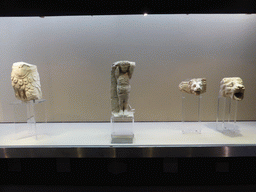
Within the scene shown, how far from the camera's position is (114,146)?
1.78 metres

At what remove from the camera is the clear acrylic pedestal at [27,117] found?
6.96ft

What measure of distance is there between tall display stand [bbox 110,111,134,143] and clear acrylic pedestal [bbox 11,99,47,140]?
0.86 meters

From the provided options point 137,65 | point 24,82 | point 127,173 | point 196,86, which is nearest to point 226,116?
point 196,86

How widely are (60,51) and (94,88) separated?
69 cm

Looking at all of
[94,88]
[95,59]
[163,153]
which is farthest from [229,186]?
[95,59]

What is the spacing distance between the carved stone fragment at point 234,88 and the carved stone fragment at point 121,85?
3.60 ft

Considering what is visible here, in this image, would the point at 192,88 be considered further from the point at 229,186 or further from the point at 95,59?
the point at 95,59

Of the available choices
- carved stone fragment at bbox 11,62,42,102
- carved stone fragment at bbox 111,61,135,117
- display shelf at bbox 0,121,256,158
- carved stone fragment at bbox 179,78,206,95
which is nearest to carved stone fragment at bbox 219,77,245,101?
carved stone fragment at bbox 179,78,206,95

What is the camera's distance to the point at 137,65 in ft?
8.37

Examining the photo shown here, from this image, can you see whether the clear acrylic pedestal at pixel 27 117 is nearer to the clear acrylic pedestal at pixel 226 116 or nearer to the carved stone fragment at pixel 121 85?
the carved stone fragment at pixel 121 85

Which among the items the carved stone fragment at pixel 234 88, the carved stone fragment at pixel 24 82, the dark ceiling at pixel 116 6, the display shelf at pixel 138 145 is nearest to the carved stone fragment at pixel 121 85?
the display shelf at pixel 138 145

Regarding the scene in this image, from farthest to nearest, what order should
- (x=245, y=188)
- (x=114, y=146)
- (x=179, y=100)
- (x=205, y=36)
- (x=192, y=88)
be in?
(x=179, y=100)
(x=205, y=36)
(x=192, y=88)
(x=245, y=188)
(x=114, y=146)

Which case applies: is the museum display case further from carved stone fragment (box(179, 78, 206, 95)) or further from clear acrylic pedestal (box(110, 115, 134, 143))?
clear acrylic pedestal (box(110, 115, 134, 143))

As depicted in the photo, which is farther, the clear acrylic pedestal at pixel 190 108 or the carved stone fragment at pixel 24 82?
the clear acrylic pedestal at pixel 190 108
